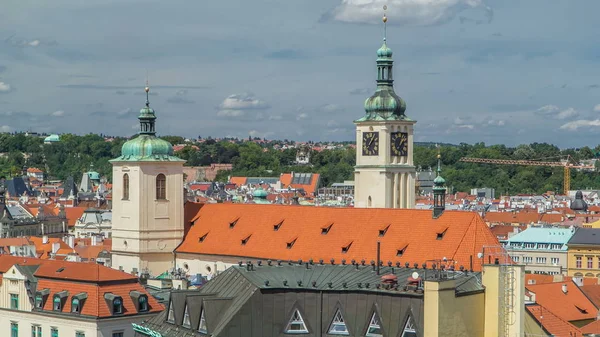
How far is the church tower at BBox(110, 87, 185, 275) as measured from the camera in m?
78.6

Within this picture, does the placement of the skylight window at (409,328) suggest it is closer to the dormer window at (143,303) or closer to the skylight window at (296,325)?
the skylight window at (296,325)

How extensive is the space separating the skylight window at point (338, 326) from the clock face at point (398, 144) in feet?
145

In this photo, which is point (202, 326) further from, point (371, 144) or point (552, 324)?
A: point (371, 144)

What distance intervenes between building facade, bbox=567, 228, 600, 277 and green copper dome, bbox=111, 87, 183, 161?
41193 mm

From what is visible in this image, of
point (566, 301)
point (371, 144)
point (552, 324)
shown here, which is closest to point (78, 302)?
point (552, 324)

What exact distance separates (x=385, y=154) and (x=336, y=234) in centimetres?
1471

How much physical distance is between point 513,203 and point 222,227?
4470 inches

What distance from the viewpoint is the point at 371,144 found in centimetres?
8506

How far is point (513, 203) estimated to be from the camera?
18575 cm

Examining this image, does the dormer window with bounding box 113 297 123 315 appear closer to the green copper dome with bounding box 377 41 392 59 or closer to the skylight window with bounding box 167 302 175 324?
the skylight window with bounding box 167 302 175 324

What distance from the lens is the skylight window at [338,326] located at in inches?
1601

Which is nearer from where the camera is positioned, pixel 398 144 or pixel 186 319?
pixel 186 319

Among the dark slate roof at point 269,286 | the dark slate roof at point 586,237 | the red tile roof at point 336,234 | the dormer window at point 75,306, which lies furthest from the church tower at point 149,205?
the dark slate roof at point 586,237

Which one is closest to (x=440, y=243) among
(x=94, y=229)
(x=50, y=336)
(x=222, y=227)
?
(x=222, y=227)
